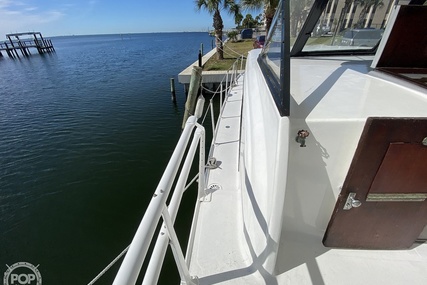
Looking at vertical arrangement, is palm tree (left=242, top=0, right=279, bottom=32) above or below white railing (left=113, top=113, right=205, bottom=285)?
above

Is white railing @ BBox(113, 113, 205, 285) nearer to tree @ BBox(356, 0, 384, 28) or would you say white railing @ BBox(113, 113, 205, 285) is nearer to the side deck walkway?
the side deck walkway

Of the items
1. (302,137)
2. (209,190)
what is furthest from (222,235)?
(302,137)

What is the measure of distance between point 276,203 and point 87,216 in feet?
16.6

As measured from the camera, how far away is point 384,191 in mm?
1512

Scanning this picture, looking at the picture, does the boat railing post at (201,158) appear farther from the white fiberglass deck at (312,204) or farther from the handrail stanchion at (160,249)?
the white fiberglass deck at (312,204)

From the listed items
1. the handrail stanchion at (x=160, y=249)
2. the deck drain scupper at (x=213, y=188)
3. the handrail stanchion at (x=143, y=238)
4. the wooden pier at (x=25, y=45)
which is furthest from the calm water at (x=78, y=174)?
the wooden pier at (x=25, y=45)

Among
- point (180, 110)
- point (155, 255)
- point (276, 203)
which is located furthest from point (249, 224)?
point (180, 110)

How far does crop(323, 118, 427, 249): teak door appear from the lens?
1.31 metres

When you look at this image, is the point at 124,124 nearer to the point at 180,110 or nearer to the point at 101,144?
the point at 101,144

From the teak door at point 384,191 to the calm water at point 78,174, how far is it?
3.06 m

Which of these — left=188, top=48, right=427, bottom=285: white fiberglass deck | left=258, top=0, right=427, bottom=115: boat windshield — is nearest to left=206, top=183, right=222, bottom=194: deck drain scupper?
left=188, top=48, right=427, bottom=285: white fiberglass deck

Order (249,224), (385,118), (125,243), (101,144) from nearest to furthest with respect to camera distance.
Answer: (385,118) < (249,224) < (125,243) < (101,144)

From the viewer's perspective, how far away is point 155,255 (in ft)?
3.78

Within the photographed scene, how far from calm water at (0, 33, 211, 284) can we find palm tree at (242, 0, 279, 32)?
7.81m
